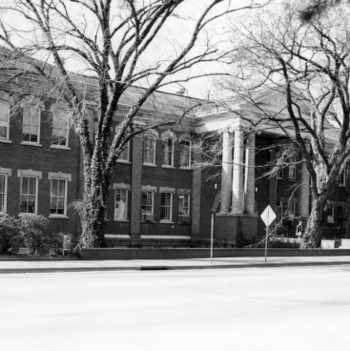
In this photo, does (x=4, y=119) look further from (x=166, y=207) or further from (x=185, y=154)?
(x=185, y=154)

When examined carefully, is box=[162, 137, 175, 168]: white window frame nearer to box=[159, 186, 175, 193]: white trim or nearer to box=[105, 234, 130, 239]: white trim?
box=[159, 186, 175, 193]: white trim

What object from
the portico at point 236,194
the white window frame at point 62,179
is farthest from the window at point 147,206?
the white window frame at point 62,179

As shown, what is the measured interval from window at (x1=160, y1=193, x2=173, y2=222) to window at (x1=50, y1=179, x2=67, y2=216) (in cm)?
743

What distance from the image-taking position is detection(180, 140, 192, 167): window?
41.0 meters

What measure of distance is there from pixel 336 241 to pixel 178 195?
10.5 meters

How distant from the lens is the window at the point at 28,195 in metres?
33.3

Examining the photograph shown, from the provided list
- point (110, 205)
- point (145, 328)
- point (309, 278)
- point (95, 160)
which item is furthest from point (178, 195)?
point (145, 328)

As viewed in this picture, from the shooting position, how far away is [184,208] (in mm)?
41344

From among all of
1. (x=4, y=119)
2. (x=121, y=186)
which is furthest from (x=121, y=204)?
(x=4, y=119)

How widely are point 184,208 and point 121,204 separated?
5101 mm

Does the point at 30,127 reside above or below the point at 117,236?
above

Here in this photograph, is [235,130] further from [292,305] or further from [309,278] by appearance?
[292,305]

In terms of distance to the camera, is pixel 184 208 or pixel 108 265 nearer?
pixel 108 265

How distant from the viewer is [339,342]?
8.11 meters
